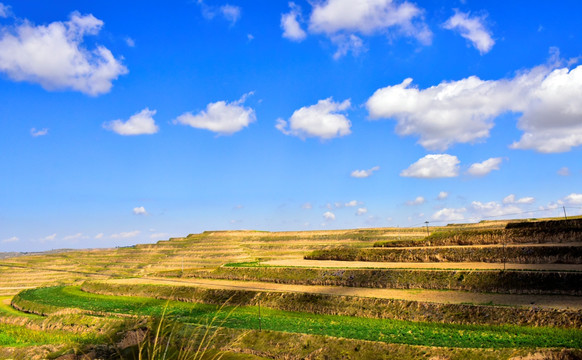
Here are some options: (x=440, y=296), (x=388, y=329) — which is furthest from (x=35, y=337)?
(x=440, y=296)

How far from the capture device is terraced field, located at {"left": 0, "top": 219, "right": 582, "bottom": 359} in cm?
1598

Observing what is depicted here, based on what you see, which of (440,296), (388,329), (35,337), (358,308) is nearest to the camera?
(388,329)

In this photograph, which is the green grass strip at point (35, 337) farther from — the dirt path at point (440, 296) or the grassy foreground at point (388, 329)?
the dirt path at point (440, 296)

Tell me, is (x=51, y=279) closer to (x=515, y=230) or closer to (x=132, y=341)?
(x=132, y=341)

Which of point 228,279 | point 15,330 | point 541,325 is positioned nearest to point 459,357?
point 541,325

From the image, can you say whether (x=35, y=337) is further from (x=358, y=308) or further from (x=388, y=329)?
(x=388, y=329)

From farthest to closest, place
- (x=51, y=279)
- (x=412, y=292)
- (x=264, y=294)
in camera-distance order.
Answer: (x=51, y=279) → (x=264, y=294) → (x=412, y=292)

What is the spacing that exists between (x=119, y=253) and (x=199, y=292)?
51558 millimetres

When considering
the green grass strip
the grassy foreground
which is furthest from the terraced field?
the green grass strip

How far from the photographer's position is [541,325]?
57.6 ft

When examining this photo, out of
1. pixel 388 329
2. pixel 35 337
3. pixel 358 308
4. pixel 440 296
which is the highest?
pixel 440 296

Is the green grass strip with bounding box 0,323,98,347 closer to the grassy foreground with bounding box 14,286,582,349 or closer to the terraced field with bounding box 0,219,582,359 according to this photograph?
the terraced field with bounding box 0,219,582,359

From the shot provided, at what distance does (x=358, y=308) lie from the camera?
22422 mm

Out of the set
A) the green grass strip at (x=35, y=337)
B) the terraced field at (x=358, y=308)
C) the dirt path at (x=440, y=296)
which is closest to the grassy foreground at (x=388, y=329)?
the terraced field at (x=358, y=308)
